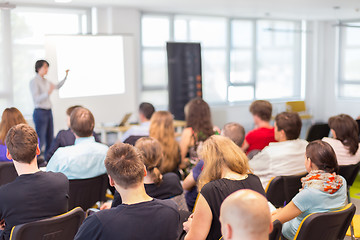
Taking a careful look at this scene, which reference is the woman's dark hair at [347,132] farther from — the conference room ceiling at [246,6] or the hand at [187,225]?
the conference room ceiling at [246,6]

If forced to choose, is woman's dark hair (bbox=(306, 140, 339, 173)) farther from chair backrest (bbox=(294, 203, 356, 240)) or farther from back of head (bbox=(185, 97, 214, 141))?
back of head (bbox=(185, 97, 214, 141))

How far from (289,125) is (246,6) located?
17.1 ft

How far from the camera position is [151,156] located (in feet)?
9.79

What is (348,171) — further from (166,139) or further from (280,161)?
(166,139)

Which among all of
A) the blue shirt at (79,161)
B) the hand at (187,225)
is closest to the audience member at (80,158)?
the blue shirt at (79,161)

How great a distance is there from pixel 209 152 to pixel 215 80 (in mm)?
7895

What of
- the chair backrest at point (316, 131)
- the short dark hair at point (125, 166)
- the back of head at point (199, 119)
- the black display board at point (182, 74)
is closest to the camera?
the short dark hair at point (125, 166)

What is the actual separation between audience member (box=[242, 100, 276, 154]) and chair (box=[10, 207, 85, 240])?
226 cm

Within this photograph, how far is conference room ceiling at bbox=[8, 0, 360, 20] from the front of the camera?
7.63m

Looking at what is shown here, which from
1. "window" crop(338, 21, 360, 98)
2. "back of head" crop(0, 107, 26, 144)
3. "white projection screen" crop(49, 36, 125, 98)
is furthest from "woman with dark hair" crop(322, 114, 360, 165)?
"window" crop(338, 21, 360, 98)

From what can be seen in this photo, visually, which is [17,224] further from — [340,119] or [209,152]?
[340,119]

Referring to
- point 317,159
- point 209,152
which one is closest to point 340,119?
point 317,159

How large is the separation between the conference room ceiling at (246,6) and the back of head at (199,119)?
3468mm

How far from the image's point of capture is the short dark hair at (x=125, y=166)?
6.68 feet
